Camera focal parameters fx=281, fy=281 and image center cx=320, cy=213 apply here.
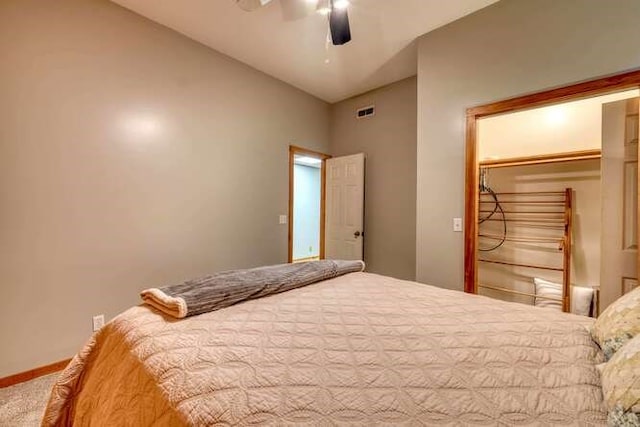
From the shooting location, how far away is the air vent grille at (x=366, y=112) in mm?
3832

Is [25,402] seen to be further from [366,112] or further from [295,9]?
[366,112]

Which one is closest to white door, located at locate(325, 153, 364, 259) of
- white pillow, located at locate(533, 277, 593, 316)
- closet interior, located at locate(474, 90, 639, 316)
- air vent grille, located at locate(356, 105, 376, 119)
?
air vent grille, located at locate(356, 105, 376, 119)

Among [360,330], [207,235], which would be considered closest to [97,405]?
[360,330]

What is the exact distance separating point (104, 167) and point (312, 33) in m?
2.14

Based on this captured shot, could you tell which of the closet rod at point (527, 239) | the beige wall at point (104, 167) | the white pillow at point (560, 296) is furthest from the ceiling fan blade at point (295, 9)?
the white pillow at point (560, 296)

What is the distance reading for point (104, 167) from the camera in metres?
2.24

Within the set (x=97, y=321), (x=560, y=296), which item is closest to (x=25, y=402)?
(x=97, y=321)

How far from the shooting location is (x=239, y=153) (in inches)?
125

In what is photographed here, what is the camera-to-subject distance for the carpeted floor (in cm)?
157

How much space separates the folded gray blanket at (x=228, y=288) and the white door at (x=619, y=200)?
197cm

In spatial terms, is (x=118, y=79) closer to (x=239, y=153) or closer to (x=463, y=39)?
(x=239, y=153)

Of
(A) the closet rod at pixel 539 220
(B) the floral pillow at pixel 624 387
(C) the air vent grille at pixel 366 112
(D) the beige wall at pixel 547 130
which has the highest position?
(C) the air vent grille at pixel 366 112

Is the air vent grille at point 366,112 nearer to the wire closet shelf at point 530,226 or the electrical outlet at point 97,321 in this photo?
the wire closet shelf at point 530,226

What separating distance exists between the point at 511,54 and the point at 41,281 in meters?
3.87
